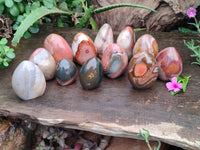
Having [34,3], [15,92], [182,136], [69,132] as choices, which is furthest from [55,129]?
[34,3]

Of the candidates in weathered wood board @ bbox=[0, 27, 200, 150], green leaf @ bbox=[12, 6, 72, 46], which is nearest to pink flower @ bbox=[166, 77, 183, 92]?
weathered wood board @ bbox=[0, 27, 200, 150]

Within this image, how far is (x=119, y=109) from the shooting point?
37.3 inches

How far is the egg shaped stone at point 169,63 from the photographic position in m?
1.03

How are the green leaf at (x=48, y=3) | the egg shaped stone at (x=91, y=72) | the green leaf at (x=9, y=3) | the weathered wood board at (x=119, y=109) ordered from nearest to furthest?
the weathered wood board at (x=119, y=109), the egg shaped stone at (x=91, y=72), the green leaf at (x=9, y=3), the green leaf at (x=48, y=3)

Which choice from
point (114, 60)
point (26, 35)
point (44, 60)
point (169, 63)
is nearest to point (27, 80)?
point (44, 60)

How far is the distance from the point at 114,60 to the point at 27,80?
1.30 ft

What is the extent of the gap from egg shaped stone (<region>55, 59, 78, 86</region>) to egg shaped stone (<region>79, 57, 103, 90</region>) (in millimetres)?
62

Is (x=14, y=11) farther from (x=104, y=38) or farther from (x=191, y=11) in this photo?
(x=191, y=11)

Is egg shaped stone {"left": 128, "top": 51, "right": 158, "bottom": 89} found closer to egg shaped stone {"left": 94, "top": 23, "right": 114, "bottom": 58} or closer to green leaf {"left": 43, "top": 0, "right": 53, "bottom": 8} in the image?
egg shaped stone {"left": 94, "top": 23, "right": 114, "bottom": 58}

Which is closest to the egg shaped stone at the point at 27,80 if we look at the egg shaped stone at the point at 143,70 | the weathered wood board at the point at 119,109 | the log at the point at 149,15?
the weathered wood board at the point at 119,109

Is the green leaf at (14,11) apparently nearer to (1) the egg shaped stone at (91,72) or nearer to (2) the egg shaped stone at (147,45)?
(1) the egg shaped stone at (91,72)

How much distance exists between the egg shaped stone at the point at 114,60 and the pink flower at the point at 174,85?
0.74 ft

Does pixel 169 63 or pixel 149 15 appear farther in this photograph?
pixel 149 15

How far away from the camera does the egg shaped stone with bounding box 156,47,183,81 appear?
1.03 m
